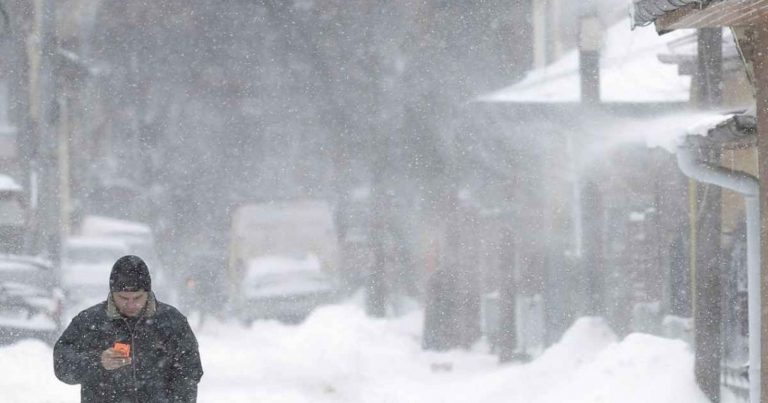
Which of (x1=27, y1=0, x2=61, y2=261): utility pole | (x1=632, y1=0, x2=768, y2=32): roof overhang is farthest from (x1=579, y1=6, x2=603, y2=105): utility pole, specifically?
(x1=27, y1=0, x2=61, y2=261): utility pole

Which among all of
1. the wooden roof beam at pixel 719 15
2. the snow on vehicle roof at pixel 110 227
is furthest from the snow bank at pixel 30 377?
the snow on vehicle roof at pixel 110 227

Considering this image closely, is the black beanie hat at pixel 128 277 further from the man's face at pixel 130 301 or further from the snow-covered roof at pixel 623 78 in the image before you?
the snow-covered roof at pixel 623 78

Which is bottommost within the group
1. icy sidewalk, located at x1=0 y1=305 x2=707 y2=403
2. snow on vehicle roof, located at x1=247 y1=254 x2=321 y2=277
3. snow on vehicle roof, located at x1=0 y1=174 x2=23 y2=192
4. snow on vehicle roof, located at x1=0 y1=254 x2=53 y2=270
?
icy sidewalk, located at x1=0 y1=305 x2=707 y2=403

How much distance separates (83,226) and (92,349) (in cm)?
2020

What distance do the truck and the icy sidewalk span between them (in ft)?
3.00

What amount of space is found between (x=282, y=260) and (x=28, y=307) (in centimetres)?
560

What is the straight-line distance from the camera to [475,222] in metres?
17.7

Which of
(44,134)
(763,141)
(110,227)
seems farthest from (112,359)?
(110,227)

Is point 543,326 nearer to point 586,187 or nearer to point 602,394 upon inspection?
point 586,187

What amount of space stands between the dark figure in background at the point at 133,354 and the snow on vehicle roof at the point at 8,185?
17546 millimetres

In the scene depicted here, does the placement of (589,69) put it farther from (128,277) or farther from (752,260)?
(128,277)

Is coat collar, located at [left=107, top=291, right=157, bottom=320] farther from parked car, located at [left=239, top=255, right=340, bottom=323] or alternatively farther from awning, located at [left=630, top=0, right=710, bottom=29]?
parked car, located at [left=239, top=255, right=340, bottom=323]

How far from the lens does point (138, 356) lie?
12.5 ft

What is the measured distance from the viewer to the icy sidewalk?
8.86 m
